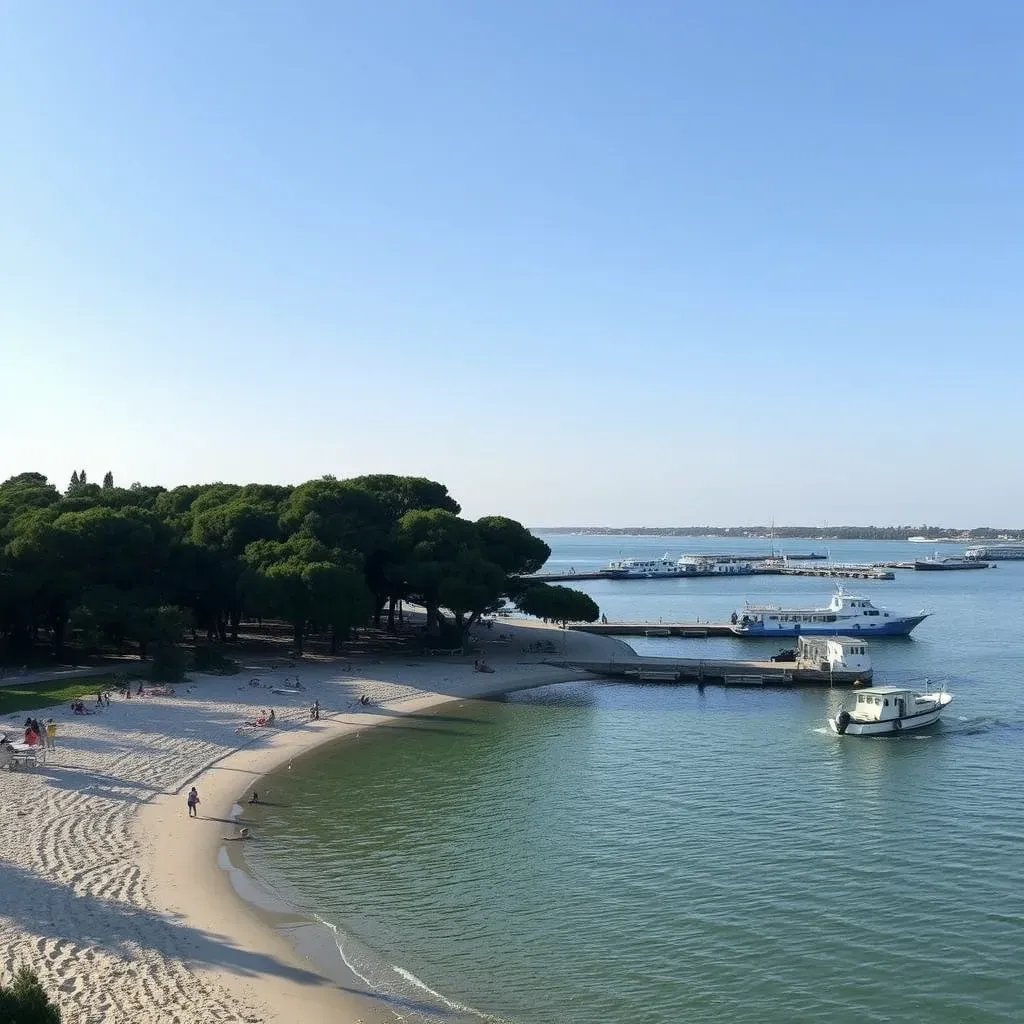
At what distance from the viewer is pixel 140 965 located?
66.8ft

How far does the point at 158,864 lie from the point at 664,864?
15077mm

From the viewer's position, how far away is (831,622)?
307ft

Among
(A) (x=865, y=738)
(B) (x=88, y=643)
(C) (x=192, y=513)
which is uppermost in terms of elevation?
(C) (x=192, y=513)

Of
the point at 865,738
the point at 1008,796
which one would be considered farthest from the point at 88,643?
the point at 1008,796

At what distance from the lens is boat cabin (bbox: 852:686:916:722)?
47969 millimetres

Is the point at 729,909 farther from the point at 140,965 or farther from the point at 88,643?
the point at 88,643

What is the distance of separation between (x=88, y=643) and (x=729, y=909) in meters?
46.2

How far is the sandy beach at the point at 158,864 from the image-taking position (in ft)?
63.6

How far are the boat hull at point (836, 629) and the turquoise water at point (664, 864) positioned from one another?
41.7m

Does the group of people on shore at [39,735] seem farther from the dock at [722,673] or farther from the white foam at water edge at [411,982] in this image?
the dock at [722,673]

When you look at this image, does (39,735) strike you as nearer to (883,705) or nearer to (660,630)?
(883,705)

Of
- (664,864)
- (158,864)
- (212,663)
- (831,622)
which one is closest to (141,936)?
(158,864)

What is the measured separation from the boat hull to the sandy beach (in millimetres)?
49386

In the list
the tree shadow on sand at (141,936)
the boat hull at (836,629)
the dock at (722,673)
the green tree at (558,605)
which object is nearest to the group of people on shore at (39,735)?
the tree shadow on sand at (141,936)
